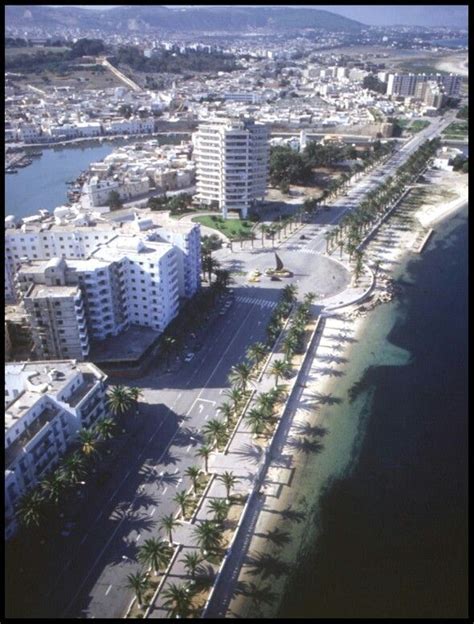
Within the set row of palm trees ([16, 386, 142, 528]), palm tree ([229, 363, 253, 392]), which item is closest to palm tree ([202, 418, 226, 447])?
palm tree ([229, 363, 253, 392])

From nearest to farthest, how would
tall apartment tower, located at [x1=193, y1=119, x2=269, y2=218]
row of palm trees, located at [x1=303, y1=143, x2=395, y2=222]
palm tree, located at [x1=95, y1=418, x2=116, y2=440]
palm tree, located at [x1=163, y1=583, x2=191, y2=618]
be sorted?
1. palm tree, located at [x1=163, y1=583, x2=191, y2=618]
2. palm tree, located at [x1=95, y1=418, x2=116, y2=440]
3. tall apartment tower, located at [x1=193, y1=119, x2=269, y2=218]
4. row of palm trees, located at [x1=303, y1=143, x2=395, y2=222]

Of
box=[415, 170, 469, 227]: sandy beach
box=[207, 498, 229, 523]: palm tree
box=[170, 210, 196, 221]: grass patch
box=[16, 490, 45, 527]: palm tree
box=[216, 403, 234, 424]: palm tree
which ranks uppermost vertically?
box=[415, 170, 469, 227]: sandy beach

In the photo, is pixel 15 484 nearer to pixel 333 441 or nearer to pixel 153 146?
pixel 333 441

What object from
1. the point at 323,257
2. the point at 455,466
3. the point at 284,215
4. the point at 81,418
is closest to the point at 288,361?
the point at 455,466

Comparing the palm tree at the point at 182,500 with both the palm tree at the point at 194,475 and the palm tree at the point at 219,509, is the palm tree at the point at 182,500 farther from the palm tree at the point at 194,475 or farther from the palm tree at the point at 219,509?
the palm tree at the point at 219,509

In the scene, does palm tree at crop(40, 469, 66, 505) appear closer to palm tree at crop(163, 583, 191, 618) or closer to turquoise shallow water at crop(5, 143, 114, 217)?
palm tree at crop(163, 583, 191, 618)

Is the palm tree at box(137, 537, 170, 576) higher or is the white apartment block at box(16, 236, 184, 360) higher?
the white apartment block at box(16, 236, 184, 360)
